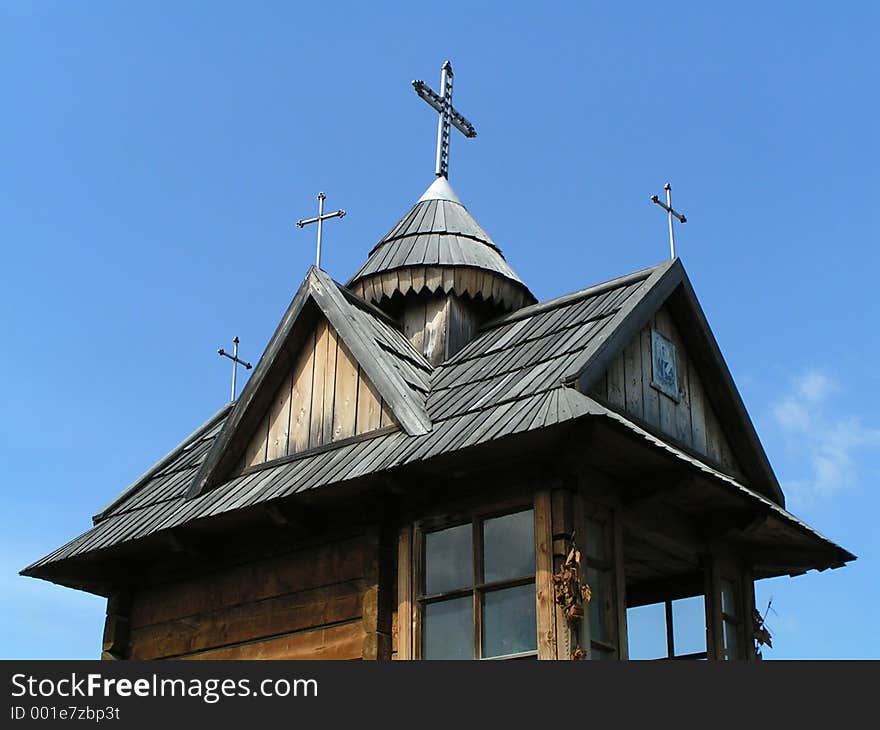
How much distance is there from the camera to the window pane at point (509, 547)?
11.6 meters

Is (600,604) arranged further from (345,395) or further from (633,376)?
(345,395)

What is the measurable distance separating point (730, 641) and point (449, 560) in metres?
3.36

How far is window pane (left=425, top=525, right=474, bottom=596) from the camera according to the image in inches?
470

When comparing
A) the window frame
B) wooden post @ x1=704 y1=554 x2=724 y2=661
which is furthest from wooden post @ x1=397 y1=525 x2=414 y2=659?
wooden post @ x1=704 y1=554 x2=724 y2=661

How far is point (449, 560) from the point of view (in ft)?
39.7

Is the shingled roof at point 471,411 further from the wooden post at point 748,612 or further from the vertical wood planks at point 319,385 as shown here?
the wooden post at point 748,612

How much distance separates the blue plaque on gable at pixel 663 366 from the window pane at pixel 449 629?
3131 mm

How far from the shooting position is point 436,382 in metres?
14.0

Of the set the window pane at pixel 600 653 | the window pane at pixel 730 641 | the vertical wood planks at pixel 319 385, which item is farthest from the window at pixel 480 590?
the window pane at pixel 730 641

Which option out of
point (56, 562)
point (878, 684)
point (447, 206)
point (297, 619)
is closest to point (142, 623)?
point (56, 562)

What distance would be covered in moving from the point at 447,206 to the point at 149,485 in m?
4.87

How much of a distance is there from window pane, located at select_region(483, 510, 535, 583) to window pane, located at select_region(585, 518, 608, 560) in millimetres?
532

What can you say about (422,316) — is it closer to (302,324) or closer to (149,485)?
(302,324)

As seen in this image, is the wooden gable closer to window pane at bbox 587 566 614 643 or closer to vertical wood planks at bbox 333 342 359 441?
vertical wood planks at bbox 333 342 359 441
